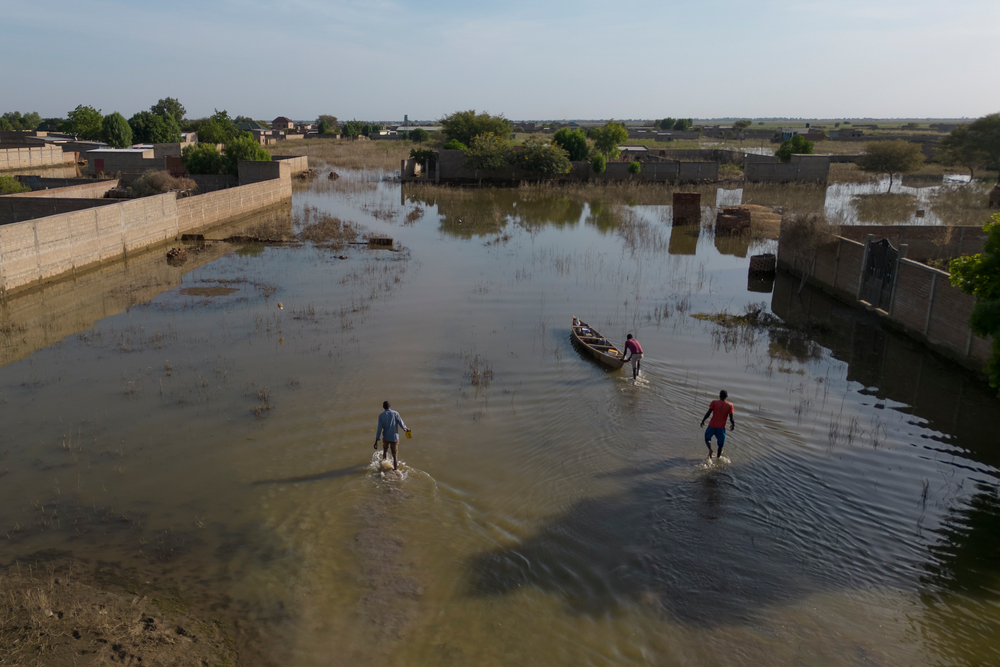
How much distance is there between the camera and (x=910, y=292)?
61.7 ft

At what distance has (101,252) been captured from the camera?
83.8 ft

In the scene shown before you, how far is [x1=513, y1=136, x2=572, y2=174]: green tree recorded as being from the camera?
5744cm

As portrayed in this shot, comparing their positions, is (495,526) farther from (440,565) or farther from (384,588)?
(384,588)

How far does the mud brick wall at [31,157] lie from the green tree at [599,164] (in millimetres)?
45692

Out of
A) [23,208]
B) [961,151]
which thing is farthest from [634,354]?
[961,151]

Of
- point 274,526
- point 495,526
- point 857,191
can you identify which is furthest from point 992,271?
point 857,191

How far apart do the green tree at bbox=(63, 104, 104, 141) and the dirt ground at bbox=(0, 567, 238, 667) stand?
80.5 m

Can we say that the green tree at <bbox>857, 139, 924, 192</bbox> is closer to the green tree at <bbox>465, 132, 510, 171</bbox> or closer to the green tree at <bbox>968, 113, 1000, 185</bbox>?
Answer: the green tree at <bbox>968, 113, 1000, 185</bbox>

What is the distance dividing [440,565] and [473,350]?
8494 millimetres

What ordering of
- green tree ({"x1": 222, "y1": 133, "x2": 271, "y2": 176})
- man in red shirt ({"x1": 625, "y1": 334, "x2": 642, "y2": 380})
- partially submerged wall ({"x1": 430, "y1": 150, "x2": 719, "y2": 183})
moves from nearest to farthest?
man in red shirt ({"x1": 625, "y1": 334, "x2": 642, "y2": 380}) → green tree ({"x1": 222, "y1": 133, "x2": 271, "y2": 176}) → partially submerged wall ({"x1": 430, "y1": 150, "x2": 719, "y2": 183})

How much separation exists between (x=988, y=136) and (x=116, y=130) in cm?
8504

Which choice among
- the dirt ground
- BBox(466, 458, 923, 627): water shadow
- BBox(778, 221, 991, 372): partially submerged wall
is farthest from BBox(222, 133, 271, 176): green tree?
BBox(466, 458, 923, 627): water shadow

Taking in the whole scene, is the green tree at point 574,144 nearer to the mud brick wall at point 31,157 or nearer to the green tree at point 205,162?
the green tree at point 205,162

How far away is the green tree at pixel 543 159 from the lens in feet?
188
